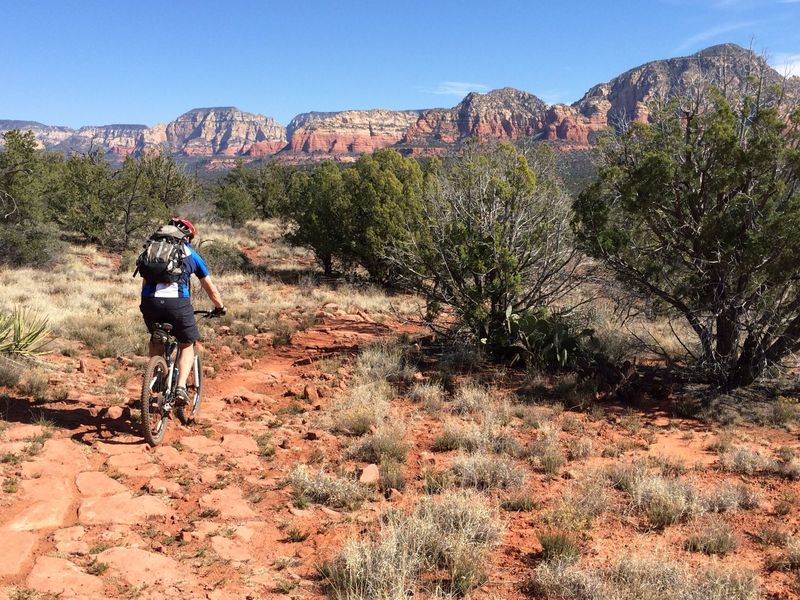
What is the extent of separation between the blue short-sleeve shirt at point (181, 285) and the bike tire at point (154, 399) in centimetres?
63

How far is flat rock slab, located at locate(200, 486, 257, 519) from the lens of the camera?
13.1 ft

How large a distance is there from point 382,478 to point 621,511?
1.96 metres

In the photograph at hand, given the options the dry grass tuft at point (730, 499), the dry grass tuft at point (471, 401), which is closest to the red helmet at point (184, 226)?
the dry grass tuft at point (471, 401)

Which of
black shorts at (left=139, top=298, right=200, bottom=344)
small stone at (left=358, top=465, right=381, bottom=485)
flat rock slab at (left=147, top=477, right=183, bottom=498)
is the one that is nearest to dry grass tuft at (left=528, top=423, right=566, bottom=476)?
small stone at (left=358, top=465, right=381, bottom=485)

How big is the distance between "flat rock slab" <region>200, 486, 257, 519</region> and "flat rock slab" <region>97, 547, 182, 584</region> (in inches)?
27.0

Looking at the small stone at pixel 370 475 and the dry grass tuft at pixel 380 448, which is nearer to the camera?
the small stone at pixel 370 475

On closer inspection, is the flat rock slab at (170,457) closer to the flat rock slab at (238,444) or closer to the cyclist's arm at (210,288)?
the flat rock slab at (238,444)

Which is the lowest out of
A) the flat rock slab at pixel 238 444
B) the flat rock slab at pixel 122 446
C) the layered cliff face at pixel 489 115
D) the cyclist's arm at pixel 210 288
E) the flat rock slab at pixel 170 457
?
the flat rock slab at pixel 238 444

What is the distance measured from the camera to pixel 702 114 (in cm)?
715

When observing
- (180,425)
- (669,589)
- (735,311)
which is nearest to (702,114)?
(735,311)

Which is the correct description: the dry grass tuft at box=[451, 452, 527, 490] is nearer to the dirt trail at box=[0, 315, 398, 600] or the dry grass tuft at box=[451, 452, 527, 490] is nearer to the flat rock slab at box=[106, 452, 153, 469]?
the dirt trail at box=[0, 315, 398, 600]

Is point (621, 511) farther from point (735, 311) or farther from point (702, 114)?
point (702, 114)

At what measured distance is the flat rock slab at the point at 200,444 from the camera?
16.8 ft

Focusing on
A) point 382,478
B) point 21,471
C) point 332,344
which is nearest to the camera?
point 21,471
